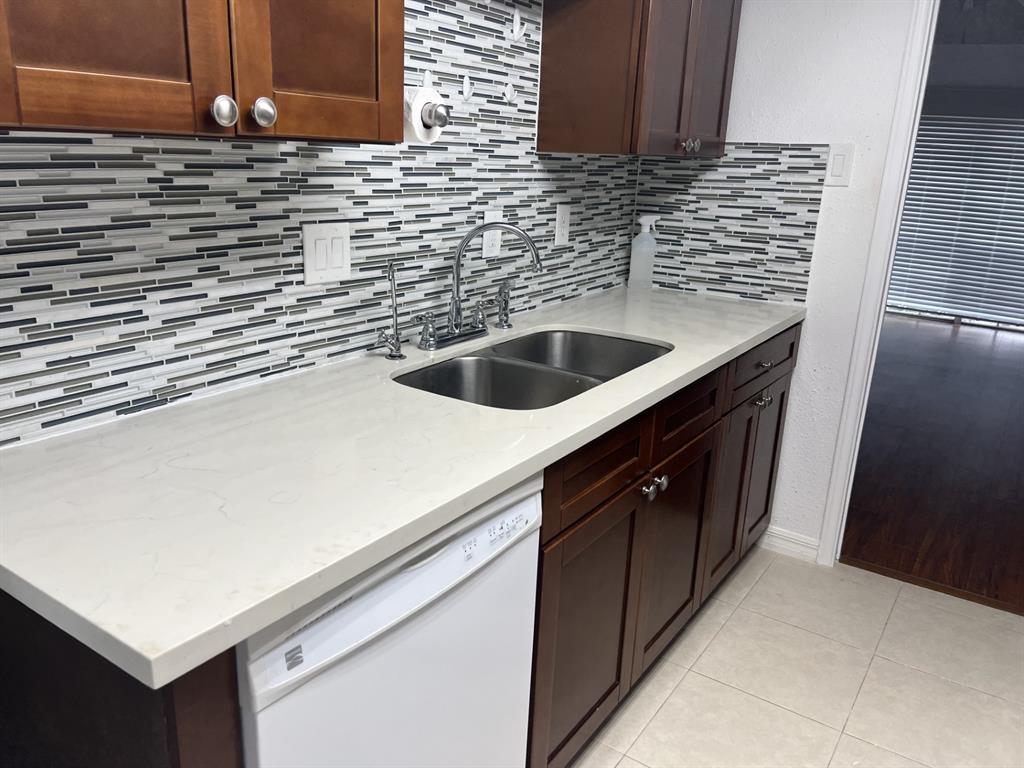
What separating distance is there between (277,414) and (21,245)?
0.47 meters

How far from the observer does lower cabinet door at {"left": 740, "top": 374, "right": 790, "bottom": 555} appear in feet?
8.18

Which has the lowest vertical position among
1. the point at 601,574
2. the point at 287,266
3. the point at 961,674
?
the point at 961,674

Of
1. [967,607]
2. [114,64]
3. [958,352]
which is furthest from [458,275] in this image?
[958,352]

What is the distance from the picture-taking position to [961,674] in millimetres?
2172

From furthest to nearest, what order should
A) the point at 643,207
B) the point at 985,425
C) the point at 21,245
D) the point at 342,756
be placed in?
1. the point at 985,425
2. the point at 643,207
3. the point at 21,245
4. the point at 342,756

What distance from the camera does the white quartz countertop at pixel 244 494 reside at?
2.63 feet

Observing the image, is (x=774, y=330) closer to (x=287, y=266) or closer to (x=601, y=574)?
(x=601, y=574)

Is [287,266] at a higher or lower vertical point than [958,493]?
higher

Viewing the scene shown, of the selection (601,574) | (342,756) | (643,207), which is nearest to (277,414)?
(342,756)

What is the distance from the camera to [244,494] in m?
1.06

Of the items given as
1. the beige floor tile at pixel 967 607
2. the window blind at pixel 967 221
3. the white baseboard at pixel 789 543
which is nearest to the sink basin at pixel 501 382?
the white baseboard at pixel 789 543

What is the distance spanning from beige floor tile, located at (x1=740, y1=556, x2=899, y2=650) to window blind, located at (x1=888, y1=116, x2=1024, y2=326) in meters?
4.85

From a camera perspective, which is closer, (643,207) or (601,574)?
(601,574)

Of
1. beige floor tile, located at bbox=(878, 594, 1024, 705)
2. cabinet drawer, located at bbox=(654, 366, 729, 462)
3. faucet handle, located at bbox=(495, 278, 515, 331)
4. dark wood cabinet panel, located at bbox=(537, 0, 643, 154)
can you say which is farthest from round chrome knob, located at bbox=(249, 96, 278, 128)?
beige floor tile, located at bbox=(878, 594, 1024, 705)
